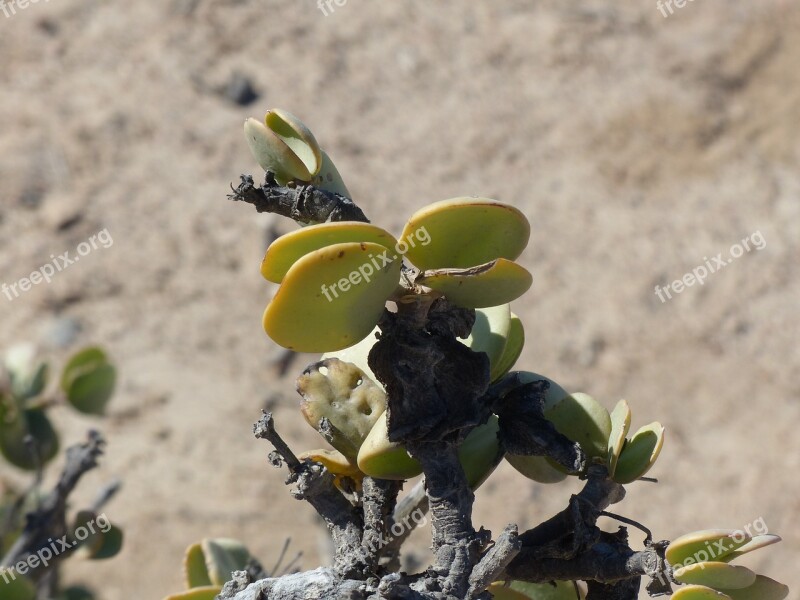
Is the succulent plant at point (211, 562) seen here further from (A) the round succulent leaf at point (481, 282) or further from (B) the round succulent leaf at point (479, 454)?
(A) the round succulent leaf at point (481, 282)

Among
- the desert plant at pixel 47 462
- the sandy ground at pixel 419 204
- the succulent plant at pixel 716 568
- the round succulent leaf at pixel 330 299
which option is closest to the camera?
the round succulent leaf at pixel 330 299

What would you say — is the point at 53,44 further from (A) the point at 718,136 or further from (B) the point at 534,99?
(A) the point at 718,136

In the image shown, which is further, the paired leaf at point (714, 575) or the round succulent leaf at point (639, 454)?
the round succulent leaf at point (639, 454)

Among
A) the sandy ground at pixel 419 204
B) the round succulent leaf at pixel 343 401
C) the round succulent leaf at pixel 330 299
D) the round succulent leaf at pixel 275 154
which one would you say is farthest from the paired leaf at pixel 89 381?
the sandy ground at pixel 419 204

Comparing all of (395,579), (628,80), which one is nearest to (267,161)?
(395,579)

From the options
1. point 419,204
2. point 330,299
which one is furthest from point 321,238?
point 419,204

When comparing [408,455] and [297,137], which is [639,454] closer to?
[408,455]

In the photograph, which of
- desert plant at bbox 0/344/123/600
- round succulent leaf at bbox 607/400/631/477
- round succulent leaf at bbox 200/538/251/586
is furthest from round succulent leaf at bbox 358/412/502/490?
desert plant at bbox 0/344/123/600
